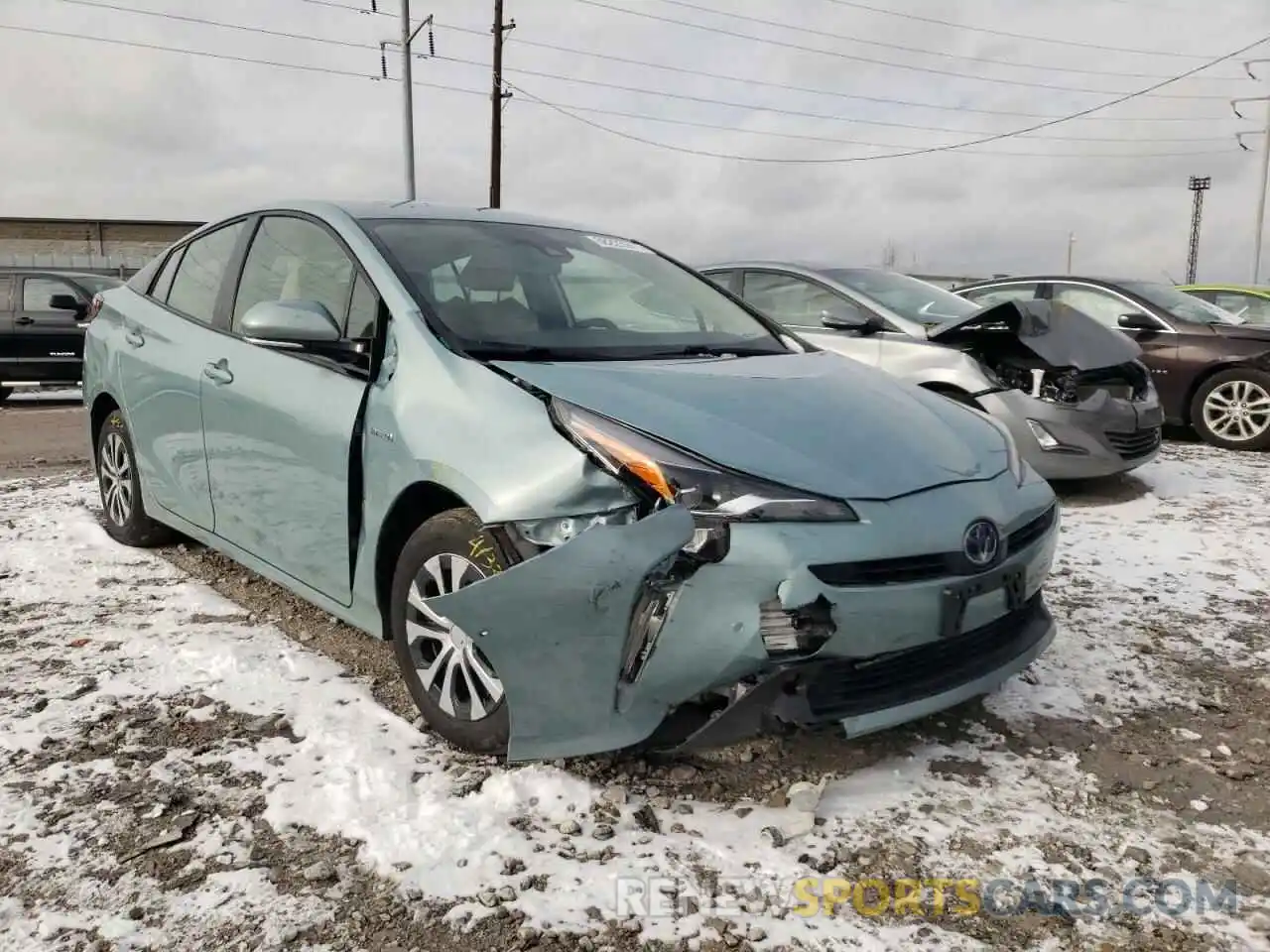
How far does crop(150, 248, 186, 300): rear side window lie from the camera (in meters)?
4.27

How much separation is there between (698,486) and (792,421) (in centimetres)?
45

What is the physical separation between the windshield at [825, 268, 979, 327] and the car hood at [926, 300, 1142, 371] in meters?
0.52

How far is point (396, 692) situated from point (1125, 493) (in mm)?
4899

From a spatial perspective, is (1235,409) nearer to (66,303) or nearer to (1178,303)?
(1178,303)

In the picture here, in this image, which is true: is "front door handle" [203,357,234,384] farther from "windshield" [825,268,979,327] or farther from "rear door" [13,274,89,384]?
"rear door" [13,274,89,384]

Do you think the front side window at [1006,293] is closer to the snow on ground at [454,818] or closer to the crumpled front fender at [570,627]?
the snow on ground at [454,818]

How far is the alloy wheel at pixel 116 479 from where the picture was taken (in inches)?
177

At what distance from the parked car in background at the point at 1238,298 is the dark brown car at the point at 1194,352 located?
258cm

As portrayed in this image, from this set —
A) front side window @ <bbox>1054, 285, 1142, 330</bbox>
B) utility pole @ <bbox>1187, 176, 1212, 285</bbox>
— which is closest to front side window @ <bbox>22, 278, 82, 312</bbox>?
front side window @ <bbox>1054, 285, 1142, 330</bbox>

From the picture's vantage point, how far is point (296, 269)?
3.47 metres

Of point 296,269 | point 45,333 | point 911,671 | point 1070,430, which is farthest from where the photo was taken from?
point 45,333

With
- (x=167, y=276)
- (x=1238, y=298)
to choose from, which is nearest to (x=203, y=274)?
(x=167, y=276)

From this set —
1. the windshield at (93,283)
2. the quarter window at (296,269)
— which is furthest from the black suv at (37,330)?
the quarter window at (296,269)

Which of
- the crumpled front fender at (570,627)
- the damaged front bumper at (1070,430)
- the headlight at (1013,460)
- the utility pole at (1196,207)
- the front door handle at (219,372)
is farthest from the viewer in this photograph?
the utility pole at (1196,207)
